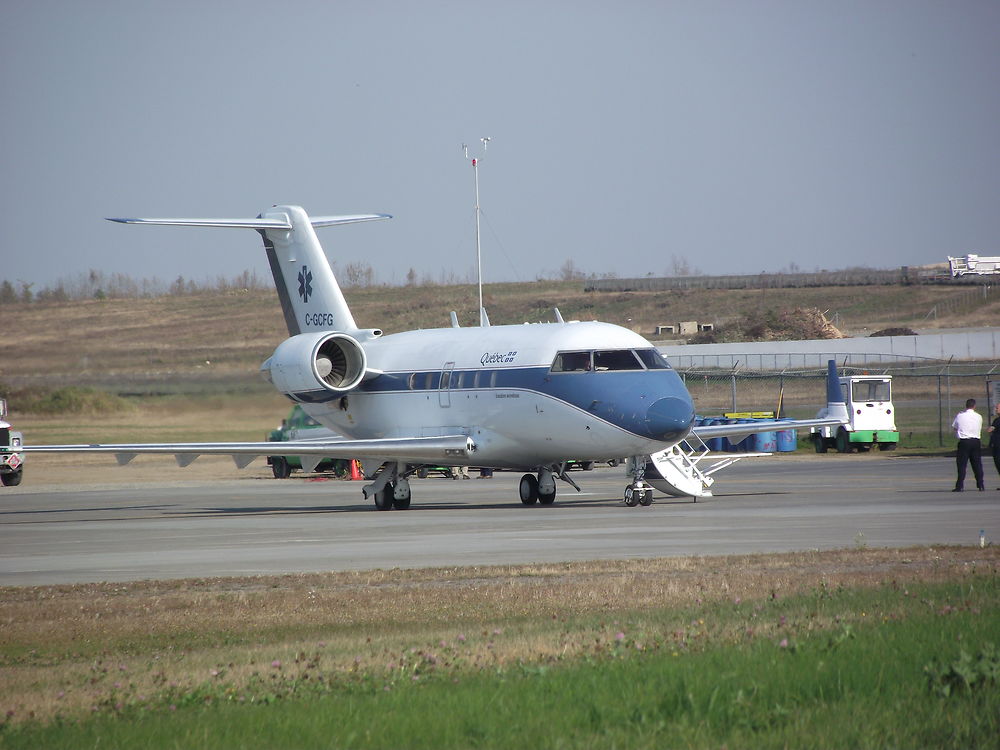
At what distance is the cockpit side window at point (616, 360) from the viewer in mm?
25514

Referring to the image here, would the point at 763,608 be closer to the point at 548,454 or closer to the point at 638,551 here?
the point at 638,551

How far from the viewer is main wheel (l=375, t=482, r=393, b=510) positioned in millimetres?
27953

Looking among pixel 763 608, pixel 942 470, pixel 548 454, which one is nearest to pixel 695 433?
pixel 548 454

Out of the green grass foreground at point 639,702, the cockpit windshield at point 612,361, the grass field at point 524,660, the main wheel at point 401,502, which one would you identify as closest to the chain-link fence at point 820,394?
the main wheel at point 401,502

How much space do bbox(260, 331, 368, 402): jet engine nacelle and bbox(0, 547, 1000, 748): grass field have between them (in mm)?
16123

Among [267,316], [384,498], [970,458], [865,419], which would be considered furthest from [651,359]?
[267,316]

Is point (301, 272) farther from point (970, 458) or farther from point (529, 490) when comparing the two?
point (970, 458)

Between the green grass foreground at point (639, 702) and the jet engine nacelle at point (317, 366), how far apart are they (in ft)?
69.6

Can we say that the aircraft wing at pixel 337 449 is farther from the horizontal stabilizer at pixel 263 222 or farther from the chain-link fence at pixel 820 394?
the chain-link fence at pixel 820 394

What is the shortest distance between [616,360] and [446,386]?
4.38m

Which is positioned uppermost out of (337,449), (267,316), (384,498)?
(267,316)

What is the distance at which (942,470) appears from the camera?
112 feet

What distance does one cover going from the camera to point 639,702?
714 centimetres

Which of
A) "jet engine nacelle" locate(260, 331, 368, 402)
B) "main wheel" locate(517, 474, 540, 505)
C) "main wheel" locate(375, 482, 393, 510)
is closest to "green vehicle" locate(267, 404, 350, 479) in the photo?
"jet engine nacelle" locate(260, 331, 368, 402)
